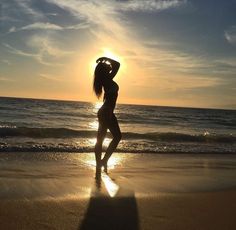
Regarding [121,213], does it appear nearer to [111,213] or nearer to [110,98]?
[111,213]

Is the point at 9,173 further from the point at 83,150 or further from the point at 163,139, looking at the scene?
the point at 163,139

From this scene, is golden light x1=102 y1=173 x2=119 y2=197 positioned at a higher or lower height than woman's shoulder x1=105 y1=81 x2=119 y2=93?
lower

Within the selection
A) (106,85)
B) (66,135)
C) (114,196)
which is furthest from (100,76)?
(66,135)

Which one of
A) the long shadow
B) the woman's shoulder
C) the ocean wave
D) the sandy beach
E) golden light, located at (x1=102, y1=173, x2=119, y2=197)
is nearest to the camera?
the long shadow

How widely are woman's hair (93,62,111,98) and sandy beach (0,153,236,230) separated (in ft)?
4.48

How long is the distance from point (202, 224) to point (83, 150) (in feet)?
22.0

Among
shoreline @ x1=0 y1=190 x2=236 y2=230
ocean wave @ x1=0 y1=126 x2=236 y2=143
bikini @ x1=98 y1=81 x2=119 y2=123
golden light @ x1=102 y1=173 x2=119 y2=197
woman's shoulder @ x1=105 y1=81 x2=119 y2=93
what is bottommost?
ocean wave @ x1=0 y1=126 x2=236 y2=143

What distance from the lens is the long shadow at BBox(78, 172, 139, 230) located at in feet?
12.6

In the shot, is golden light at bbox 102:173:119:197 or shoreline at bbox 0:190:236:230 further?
golden light at bbox 102:173:119:197

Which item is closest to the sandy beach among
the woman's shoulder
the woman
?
the woman

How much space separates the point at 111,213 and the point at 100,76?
9.41ft

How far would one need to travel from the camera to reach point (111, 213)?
14.0 ft

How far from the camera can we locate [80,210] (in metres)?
4.29

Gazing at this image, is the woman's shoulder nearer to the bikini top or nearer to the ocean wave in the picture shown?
the bikini top
